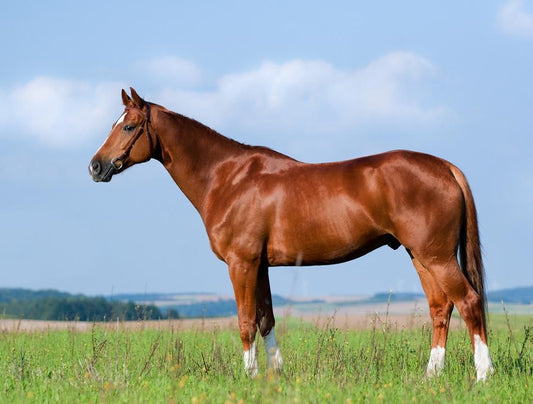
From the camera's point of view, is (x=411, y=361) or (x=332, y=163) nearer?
(x=332, y=163)

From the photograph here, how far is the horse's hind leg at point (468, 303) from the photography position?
25.4 ft

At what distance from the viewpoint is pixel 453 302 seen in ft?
26.6

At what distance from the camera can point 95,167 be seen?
8820 mm

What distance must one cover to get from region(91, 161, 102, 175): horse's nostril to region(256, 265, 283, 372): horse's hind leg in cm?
246

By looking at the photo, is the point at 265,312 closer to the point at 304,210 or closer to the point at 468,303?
the point at 304,210

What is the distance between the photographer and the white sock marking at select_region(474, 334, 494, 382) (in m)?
7.71

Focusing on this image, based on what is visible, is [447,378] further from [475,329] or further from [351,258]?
[351,258]

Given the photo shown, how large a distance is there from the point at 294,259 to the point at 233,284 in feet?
2.61

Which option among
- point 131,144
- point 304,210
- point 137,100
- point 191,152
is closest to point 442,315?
point 304,210

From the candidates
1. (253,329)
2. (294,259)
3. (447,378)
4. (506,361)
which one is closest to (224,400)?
(253,329)

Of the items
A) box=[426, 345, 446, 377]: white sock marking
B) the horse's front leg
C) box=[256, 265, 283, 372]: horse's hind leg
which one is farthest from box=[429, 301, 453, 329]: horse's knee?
the horse's front leg

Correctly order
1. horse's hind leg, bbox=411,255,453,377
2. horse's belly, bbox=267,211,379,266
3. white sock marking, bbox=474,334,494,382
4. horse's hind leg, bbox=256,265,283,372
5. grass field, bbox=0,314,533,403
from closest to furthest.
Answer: grass field, bbox=0,314,533,403
white sock marking, bbox=474,334,494,382
horse's belly, bbox=267,211,379,266
horse's hind leg, bbox=411,255,453,377
horse's hind leg, bbox=256,265,283,372

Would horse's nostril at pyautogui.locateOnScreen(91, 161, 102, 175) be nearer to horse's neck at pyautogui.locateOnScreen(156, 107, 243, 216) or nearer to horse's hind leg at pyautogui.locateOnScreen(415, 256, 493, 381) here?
horse's neck at pyautogui.locateOnScreen(156, 107, 243, 216)

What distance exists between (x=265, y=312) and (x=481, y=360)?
102 inches
